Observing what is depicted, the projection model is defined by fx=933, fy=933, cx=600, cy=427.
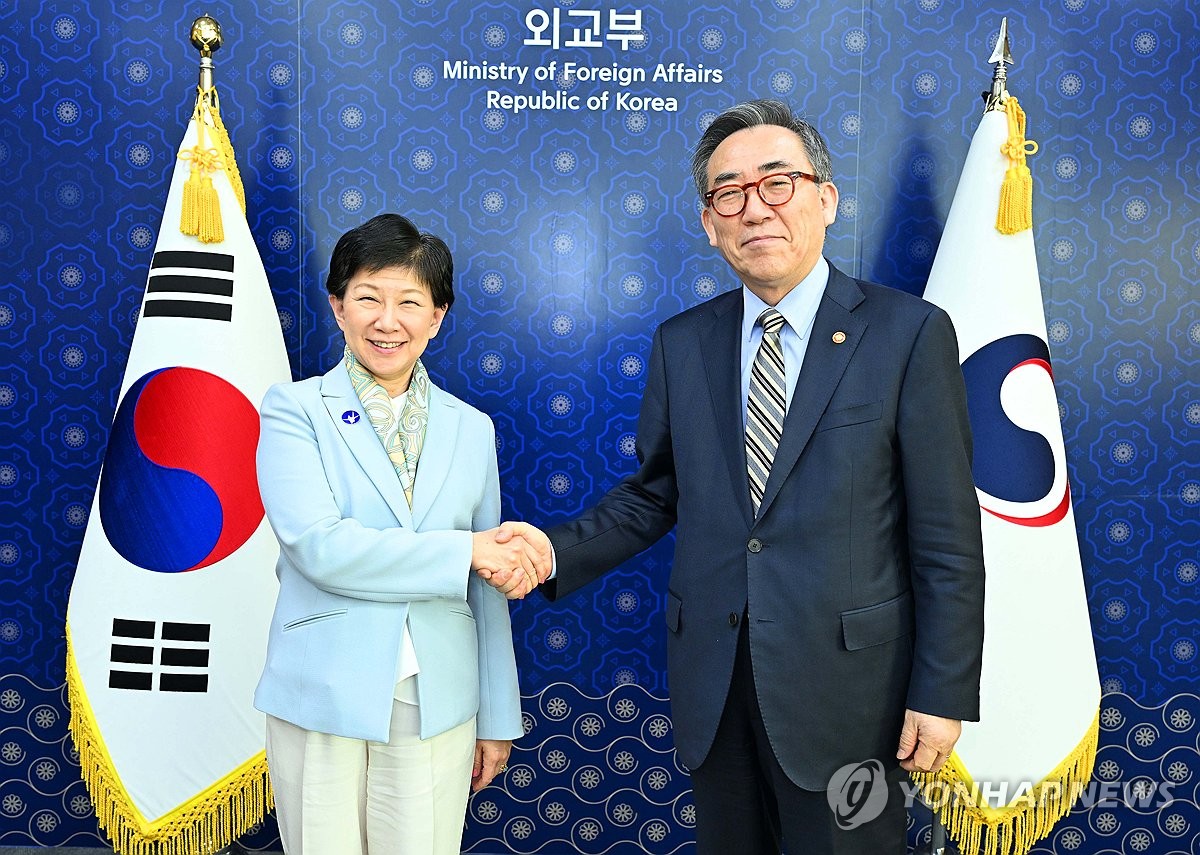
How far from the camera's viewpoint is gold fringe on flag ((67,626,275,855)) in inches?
91.5

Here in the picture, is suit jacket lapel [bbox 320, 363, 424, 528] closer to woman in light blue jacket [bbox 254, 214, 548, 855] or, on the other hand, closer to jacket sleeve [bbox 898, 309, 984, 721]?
woman in light blue jacket [bbox 254, 214, 548, 855]

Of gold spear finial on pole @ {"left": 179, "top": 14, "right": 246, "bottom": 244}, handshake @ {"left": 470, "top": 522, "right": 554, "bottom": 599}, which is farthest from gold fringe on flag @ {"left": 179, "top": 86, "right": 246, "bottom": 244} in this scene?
handshake @ {"left": 470, "top": 522, "right": 554, "bottom": 599}

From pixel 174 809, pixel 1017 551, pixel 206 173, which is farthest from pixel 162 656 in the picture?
pixel 1017 551

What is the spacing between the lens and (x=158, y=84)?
8.85ft

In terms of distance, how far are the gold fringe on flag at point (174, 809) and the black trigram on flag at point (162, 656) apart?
145 millimetres

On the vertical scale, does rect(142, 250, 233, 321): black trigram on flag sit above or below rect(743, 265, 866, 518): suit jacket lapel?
above

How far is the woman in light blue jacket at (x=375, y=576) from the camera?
1.58 meters

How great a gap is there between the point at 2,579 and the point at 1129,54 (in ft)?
11.8

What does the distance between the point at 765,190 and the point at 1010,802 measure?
1723 mm

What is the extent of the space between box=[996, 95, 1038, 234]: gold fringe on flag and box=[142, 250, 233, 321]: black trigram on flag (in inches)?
77.3

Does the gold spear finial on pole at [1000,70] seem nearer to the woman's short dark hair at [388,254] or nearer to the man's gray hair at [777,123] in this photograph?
the man's gray hair at [777,123]

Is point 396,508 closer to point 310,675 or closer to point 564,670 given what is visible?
point 310,675

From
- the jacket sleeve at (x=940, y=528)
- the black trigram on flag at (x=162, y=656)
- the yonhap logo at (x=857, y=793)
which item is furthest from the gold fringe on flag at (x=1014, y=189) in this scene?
the black trigram on flag at (x=162, y=656)

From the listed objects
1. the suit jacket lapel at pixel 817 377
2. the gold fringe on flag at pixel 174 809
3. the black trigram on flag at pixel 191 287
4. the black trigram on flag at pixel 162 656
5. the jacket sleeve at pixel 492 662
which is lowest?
the gold fringe on flag at pixel 174 809
